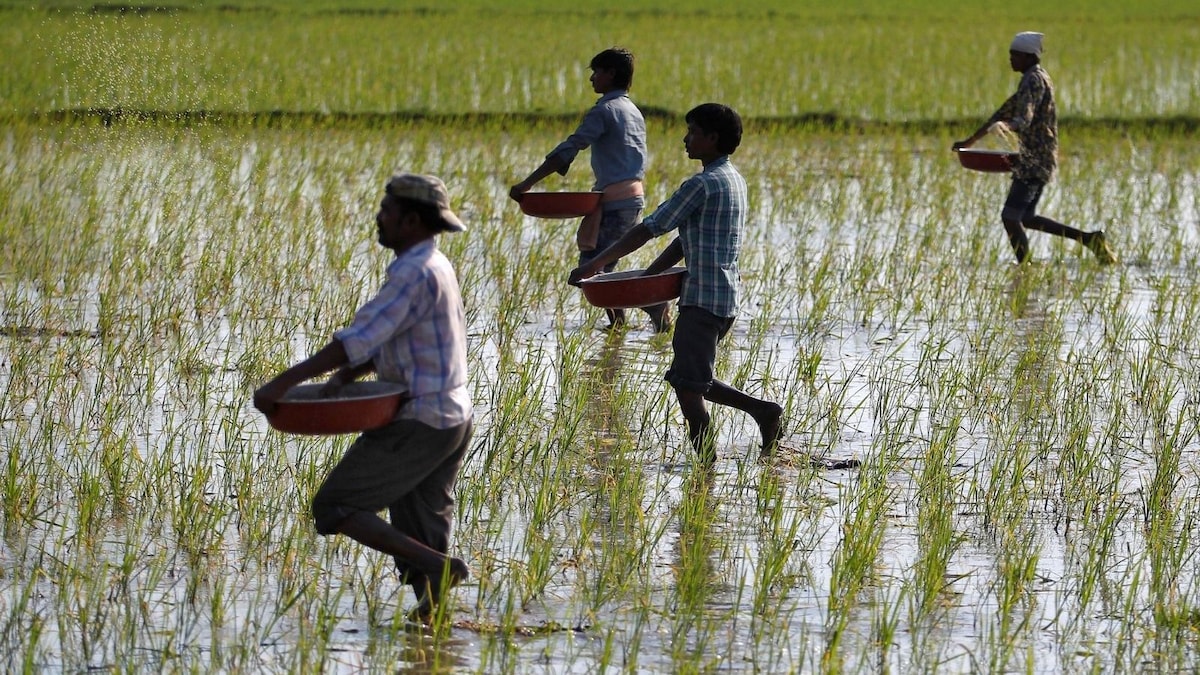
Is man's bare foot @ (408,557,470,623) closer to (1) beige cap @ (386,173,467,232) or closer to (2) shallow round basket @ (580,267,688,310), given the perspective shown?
(1) beige cap @ (386,173,467,232)

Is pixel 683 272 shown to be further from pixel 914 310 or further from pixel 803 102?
pixel 803 102

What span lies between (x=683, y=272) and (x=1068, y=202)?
20.0 feet

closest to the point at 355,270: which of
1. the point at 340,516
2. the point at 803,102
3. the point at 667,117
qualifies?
the point at 340,516

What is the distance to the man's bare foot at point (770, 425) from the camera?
4.89m

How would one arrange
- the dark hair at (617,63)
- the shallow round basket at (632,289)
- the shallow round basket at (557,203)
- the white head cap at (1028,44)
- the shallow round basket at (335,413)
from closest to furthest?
the shallow round basket at (335,413) < the shallow round basket at (632,289) < the shallow round basket at (557,203) < the dark hair at (617,63) < the white head cap at (1028,44)

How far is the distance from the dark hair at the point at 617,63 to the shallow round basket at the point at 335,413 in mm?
3237

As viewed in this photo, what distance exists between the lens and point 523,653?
341 centimetres

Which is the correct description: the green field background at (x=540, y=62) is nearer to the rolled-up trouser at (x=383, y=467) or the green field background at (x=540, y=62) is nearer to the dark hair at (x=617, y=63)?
the dark hair at (x=617, y=63)

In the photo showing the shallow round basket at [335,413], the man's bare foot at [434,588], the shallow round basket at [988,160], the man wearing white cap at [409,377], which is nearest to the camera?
the shallow round basket at [335,413]

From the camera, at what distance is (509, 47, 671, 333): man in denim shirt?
6383 millimetres

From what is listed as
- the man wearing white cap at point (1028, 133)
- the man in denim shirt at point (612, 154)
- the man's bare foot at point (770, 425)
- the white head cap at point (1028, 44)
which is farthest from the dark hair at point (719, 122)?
the white head cap at point (1028, 44)

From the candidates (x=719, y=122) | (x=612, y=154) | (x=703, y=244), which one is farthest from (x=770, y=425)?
(x=612, y=154)

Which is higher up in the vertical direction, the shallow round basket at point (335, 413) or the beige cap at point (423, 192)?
the beige cap at point (423, 192)

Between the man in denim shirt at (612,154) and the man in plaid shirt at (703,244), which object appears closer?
the man in plaid shirt at (703,244)
